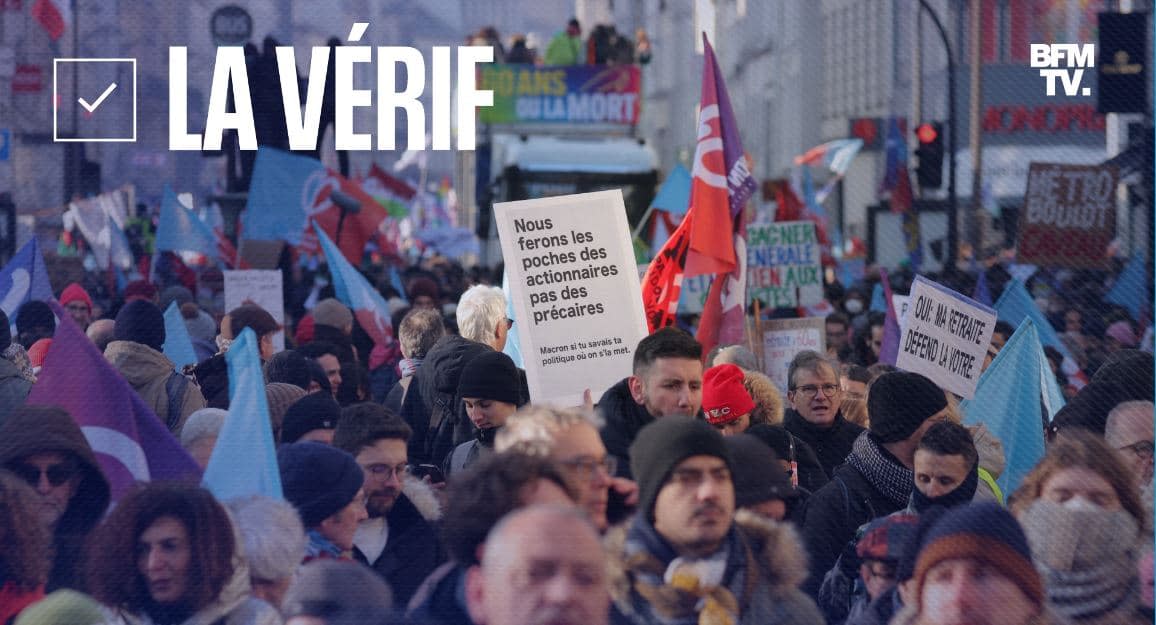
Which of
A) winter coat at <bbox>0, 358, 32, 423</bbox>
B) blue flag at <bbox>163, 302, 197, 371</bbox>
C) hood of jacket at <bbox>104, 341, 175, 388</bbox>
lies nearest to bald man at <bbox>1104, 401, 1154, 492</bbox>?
hood of jacket at <bbox>104, 341, 175, 388</bbox>

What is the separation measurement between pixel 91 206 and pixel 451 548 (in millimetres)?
14218

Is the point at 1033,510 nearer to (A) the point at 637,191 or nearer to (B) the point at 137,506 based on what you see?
(B) the point at 137,506

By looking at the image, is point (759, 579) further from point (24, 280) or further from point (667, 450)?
point (24, 280)

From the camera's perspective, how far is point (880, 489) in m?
4.47

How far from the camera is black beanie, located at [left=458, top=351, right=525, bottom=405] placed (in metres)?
4.99

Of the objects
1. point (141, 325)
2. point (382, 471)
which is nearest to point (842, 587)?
point (382, 471)

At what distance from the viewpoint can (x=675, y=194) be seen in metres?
11.1

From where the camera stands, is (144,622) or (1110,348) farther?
(1110,348)

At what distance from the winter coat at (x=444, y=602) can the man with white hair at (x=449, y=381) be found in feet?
7.31

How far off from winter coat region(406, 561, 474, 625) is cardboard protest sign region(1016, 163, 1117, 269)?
19.1ft

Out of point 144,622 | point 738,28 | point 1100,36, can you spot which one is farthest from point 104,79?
point 738,28

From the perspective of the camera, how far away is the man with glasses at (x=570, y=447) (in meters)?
3.17

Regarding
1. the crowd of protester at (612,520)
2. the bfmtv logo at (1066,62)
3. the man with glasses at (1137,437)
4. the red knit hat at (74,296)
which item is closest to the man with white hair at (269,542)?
the crowd of protester at (612,520)

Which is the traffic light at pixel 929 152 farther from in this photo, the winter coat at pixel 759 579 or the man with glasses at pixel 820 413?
the winter coat at pixel 759 579
